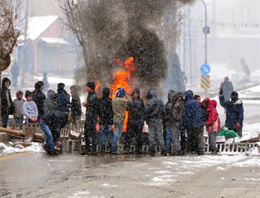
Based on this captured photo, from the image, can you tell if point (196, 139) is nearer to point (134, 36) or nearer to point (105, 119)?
point (105, 119)

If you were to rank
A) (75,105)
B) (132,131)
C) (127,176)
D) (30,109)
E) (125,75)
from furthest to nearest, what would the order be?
1. (125,75)
2. (75,105)
3. (30,109)
4. (132,131)
5. (127,176)

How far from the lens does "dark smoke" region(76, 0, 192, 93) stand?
2447 centimetres

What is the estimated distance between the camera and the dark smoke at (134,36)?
963 inches

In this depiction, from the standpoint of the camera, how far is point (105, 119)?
604 inches

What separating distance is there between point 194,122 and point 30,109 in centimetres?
461

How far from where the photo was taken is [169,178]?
1117 centimetres

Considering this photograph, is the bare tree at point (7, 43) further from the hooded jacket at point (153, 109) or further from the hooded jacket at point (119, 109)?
the hooded jacket at point (153, 109)

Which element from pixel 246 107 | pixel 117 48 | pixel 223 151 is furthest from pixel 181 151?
pixel 246 107

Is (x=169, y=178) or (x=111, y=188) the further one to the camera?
(x=169, y=178)

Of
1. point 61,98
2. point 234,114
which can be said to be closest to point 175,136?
point 234,114

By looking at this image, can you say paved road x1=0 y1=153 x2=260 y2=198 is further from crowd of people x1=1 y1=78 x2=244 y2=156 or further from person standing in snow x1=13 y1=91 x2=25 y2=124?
person standing in snow x1=13 y1=91 x2=25 y2=124

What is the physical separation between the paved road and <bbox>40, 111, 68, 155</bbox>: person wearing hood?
263 millimetres

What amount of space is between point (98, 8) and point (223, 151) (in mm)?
11354

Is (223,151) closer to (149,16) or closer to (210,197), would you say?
(210,197)
